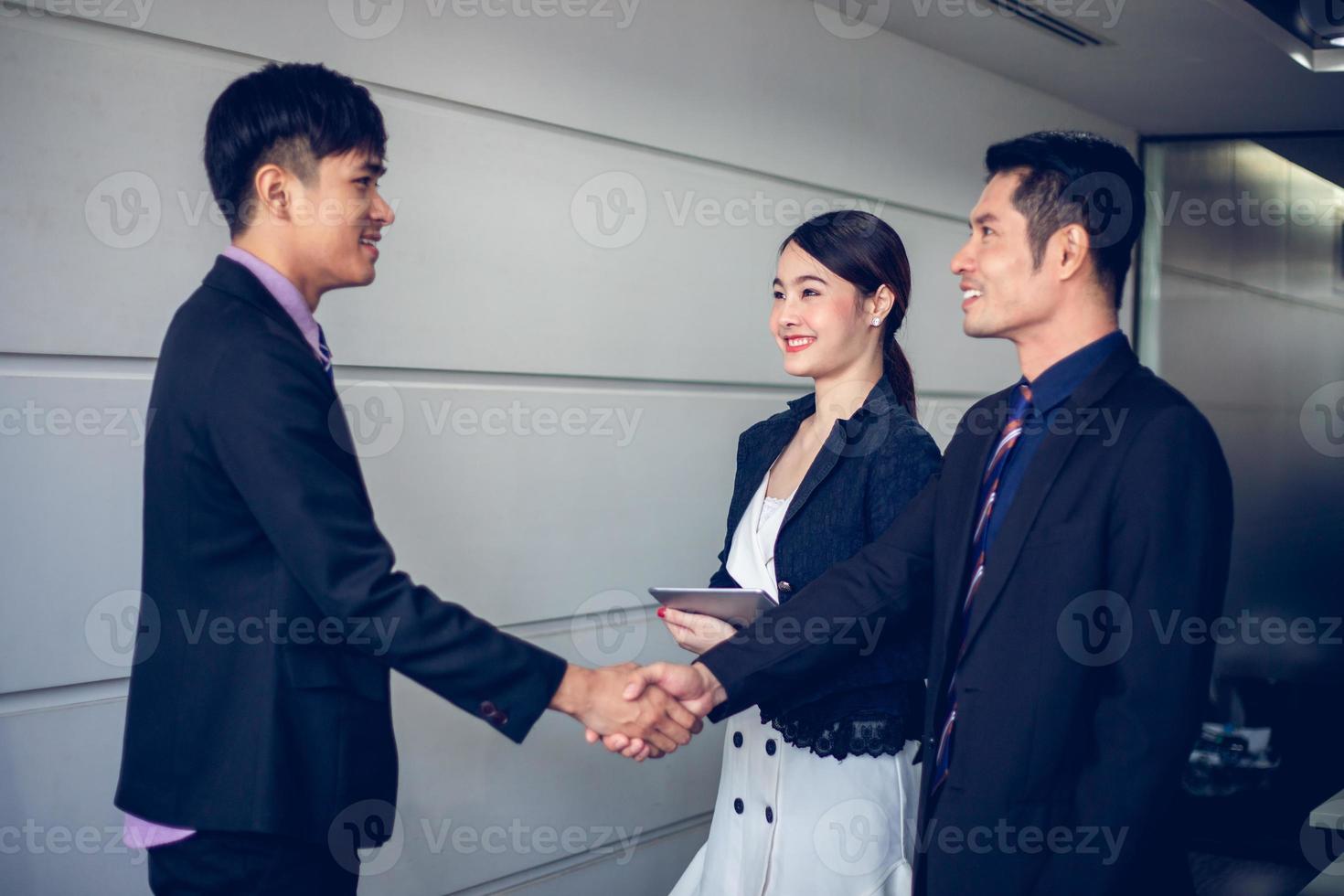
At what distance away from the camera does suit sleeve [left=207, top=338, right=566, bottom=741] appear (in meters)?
1.66

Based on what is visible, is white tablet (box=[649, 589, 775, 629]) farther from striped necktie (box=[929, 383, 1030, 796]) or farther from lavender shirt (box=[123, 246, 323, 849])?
lavender shirt (box=[123, 246, 323, 849])

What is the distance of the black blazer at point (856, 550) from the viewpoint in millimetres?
2250

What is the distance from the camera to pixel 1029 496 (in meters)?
1.80

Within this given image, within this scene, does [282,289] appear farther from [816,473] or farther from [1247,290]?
[1247,290]

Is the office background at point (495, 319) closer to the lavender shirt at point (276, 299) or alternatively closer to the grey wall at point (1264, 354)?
the lavender shirt at point (276, 299)

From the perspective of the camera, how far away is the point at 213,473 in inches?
66.1

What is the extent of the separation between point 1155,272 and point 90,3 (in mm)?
4893

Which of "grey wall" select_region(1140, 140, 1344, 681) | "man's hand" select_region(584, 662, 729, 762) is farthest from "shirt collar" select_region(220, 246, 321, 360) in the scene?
"grey wall" select_region(1140, 140, 1344, 681)

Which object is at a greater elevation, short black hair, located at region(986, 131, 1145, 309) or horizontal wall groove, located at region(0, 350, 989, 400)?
short black hair, located at region(986, 131, 1145, 309)

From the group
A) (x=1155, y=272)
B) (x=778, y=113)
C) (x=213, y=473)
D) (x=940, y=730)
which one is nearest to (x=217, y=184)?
(x=213, y=473)

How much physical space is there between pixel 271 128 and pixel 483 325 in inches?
42.1

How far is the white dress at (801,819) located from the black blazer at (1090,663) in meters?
0.30

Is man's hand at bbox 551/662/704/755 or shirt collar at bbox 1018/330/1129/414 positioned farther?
man's hand at bbox 551/662/704/755

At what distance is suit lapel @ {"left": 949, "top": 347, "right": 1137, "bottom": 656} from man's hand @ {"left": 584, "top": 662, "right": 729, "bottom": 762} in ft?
2.07
